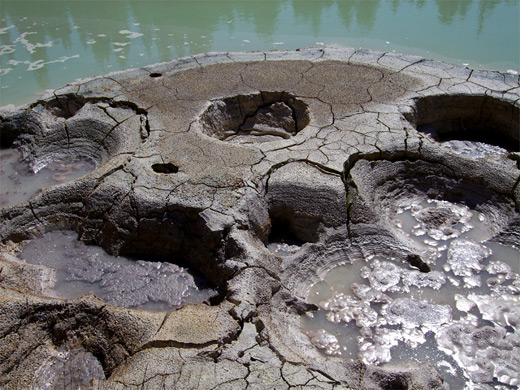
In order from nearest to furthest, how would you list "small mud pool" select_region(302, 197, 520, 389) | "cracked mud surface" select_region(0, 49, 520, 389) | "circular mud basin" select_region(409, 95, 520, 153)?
"cracked mud surface" select_region(0, 49, 520, 389) < "small mud pool" select_region(302, 197, 520, 389) < "circular mud basin" select_region(409, 95, 520, 153)

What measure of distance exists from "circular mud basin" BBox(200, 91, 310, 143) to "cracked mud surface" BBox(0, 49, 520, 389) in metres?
0.02

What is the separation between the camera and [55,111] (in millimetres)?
4594

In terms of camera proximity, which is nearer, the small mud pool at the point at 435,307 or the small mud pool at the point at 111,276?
the small mud pool at the point at 435,307

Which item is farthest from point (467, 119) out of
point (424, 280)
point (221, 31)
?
point (221, 31)

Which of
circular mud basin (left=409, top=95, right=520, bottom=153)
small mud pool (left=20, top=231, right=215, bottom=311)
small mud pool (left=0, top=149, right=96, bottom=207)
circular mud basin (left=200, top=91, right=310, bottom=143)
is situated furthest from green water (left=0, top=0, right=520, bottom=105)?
small mud pool (left=20, top=231, right=215, bottom=311)

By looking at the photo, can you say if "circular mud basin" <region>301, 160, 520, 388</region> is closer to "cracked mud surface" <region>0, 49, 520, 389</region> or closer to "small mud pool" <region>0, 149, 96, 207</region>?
"cracked mud surface" <region>0, 49, 520, 389</region>

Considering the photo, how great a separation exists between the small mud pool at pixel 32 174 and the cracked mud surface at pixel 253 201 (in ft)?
0.28

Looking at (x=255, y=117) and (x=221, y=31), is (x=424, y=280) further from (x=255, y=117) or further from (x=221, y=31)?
(x=221, y=31)

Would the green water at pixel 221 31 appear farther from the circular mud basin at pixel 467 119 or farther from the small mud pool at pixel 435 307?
the small mud pool at pixel 435 307

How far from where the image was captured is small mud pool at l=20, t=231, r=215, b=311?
9.30 ft

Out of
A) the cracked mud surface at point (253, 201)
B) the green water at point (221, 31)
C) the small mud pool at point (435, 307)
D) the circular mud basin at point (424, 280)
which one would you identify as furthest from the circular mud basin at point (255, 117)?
the green water at point (221, 31)

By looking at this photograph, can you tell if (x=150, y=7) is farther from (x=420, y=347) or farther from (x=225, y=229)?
(x=420, y=347)

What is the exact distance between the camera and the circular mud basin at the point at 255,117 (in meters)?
4.24

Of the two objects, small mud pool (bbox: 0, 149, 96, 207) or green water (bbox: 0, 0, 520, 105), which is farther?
green water (bbox: 0, 0, 520, 105)
